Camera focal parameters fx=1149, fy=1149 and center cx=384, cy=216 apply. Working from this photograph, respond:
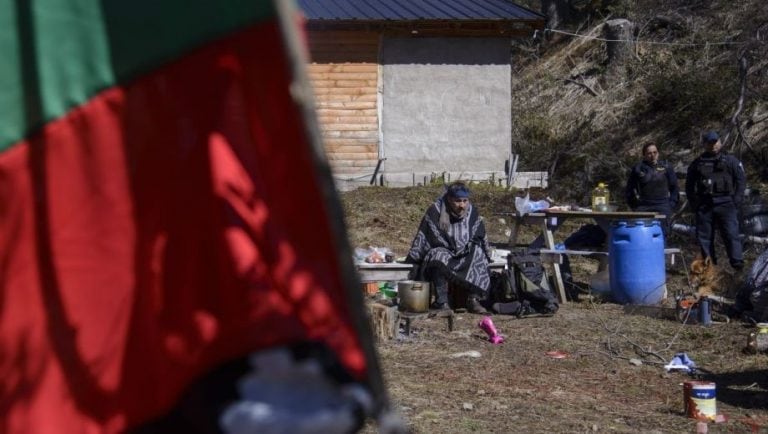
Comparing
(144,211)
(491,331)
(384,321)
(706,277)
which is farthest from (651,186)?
(144,211)

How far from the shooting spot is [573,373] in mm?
8391

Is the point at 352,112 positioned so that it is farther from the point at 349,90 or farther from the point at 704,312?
the point at 704,312

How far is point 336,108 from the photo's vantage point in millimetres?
20094

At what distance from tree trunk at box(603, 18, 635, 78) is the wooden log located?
1644cm

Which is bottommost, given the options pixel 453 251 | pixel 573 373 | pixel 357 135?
pixel 573 373

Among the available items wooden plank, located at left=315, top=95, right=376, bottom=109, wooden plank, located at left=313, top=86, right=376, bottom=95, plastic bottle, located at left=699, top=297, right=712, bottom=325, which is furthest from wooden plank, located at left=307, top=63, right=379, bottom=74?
plastic bottle, located at left=699, top=297, right=712, bottom=325

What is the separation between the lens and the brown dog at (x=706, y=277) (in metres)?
11.5

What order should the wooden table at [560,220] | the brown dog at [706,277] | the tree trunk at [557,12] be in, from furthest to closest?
the tree trunk at [557,12] < the wooden table at [560,220] < the brown dog at [706,277]

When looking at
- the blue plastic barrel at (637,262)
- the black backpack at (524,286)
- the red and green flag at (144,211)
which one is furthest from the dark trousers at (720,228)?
the red and green flag at (144,211)

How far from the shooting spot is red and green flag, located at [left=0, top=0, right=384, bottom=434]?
2309 mm

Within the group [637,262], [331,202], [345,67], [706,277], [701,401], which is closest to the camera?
[331,202]

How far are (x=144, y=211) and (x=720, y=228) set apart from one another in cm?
1097

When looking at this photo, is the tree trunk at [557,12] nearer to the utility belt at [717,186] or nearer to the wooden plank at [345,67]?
the wooden plank at [345,67]

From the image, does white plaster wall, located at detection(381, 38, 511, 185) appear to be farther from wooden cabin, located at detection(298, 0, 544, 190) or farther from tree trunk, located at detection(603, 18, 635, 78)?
tree trunk, located at detection(603, 18, 635, 78)
